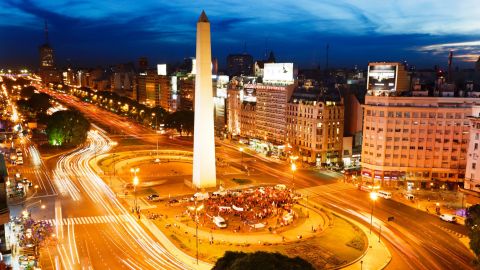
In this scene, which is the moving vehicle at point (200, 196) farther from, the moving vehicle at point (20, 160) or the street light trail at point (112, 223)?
the moving vehicle at point (20, 160)

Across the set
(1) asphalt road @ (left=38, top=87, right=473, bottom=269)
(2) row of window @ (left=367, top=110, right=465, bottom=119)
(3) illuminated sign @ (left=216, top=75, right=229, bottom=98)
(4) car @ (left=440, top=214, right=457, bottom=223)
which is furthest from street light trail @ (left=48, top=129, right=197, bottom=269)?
(2) row of window @ (left=367, top=110, right=465, bottom=119)

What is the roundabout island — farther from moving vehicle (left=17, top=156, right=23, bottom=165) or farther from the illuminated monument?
moving vehicle (left=17, top=156, right=23, bottom=165)

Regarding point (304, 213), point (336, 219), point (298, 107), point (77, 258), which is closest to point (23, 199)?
point (77, 258)

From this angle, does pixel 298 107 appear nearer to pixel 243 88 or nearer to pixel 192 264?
pixel 243 88

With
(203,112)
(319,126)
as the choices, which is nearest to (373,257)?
(203,112)

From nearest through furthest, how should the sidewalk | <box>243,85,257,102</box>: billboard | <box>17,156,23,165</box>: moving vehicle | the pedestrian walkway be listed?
the sidewalk < the pedestrian walkway < <box>17,156,23,165</box>: moving vehicle < <box>243,85,257,102</box>: billboard

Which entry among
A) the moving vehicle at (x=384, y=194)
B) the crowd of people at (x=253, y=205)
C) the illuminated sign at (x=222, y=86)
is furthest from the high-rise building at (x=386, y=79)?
the illuminated sign at (x=222, y=86)
